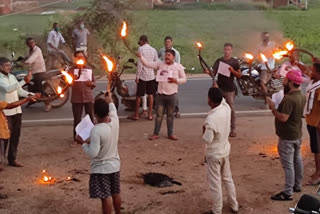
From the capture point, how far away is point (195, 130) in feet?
40.4

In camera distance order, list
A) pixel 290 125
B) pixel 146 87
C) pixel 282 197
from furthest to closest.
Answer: pixel 146 87, pixel 282 197, pixel 290 125

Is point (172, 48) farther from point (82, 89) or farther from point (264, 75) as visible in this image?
point (82, 89)

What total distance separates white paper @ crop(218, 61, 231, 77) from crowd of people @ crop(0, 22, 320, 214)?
0.05m

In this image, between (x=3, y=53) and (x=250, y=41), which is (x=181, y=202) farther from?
(x=250, y=41)

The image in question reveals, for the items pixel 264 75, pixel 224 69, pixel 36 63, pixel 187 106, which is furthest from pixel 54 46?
A: pixel 224 69

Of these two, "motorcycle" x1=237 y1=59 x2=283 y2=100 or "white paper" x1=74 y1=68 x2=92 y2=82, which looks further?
"motorcycle" x1=237 y1=59 x2=283 y2=100

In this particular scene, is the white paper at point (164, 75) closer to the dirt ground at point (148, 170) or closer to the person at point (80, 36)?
the dirt ground at point (148, 170)

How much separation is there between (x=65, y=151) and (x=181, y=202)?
3407 millimetres

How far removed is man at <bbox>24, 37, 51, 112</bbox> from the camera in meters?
13.7

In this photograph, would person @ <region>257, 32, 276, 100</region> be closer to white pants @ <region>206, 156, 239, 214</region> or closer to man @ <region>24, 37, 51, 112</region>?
man @ <region>24, 37, 51, 112</region>

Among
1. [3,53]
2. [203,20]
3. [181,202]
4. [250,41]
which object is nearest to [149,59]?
[181,202]

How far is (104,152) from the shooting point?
22.9 ft

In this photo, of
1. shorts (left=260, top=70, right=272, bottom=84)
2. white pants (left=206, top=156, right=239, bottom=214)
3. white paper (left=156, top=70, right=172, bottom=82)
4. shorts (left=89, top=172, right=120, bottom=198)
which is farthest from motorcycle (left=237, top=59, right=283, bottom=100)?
shorts (left=89, top=172, right=120, bottom=198)

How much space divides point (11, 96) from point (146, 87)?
4.11 meters
